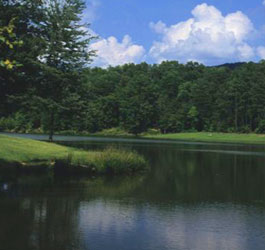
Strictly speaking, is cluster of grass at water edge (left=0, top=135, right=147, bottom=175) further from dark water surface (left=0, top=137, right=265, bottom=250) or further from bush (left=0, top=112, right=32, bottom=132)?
bush (left=0, top=112, right=32, bottom=132)

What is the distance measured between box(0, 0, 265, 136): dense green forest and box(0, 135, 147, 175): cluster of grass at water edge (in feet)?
21.6

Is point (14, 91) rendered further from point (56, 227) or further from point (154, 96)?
point (154, 96)

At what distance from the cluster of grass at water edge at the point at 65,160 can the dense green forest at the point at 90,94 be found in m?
6.58

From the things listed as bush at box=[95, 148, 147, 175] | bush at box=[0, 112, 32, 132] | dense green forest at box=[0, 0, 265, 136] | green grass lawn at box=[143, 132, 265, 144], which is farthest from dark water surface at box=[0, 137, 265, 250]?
bush at box=[0, 112, 32, 132]

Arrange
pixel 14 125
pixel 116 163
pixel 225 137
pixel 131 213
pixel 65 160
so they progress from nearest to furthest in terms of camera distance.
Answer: pixel 131 213
pixel 65 160
pixel 116 163
pixel 225 137
pixel 14 125

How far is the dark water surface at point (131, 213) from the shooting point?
46.1 feet

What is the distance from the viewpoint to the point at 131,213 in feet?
60.1

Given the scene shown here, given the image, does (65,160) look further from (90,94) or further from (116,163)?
(90,94)

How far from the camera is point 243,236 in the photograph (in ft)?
49.5

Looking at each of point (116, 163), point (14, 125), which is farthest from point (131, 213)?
point (14, 125)

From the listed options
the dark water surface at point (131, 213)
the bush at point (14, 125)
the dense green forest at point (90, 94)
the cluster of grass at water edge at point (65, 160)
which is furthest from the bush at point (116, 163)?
the bush at point (14, 125)

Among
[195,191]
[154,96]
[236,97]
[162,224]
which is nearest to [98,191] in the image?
[195,191]

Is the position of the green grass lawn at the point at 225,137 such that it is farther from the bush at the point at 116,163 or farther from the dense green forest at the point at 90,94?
the bush at the point at 116,163

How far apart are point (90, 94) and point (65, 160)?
3791 cm
